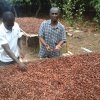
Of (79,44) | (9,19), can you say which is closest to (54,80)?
(9,19)

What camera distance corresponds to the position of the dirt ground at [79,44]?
29.3ft

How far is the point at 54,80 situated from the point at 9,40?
1.31m

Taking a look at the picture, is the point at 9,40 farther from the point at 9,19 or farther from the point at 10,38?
the point at 9,19

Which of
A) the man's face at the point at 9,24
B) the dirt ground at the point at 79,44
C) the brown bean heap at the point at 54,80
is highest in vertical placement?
the man's face at the point at 9,24

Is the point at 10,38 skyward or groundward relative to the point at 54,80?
skyward

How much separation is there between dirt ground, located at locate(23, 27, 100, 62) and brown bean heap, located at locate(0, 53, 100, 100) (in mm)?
3359

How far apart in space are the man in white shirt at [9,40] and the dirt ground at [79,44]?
3.05 m

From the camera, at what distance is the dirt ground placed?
894cm

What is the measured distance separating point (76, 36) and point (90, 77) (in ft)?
22.9

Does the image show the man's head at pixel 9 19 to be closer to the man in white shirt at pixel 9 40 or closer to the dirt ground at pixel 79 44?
the man in white shirt at pixel 9 40

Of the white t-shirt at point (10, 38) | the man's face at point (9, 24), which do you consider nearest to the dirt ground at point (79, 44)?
the white t-shirt at point (10, 38)

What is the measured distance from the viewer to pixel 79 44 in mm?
10203

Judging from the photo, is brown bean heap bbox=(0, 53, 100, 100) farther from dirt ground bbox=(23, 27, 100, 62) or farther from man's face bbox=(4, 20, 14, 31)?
dirt ground bbox=(23, 27, 100, 62)

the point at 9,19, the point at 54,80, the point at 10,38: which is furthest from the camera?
the point at 10,38
